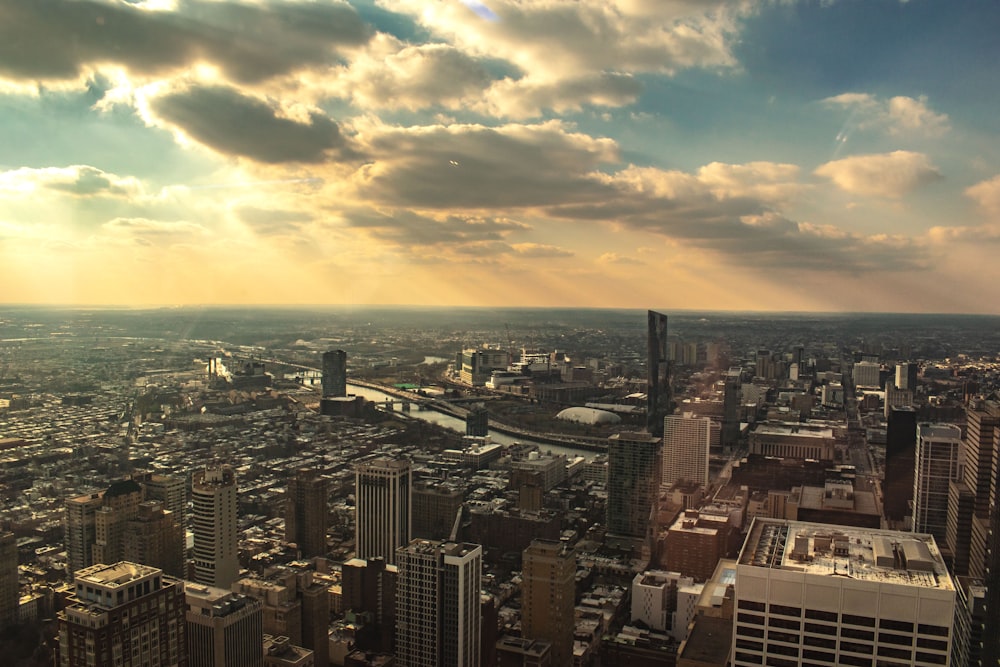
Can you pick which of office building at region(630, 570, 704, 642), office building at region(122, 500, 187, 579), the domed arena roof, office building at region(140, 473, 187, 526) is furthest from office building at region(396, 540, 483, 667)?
the domed arena roof

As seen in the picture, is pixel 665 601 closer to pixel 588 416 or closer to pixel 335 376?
pixel 588 416

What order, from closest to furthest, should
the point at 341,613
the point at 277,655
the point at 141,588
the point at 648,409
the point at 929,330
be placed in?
the point at 141,588
the point at 277,655
the point at 341,613
the point at 929,330
the point at 648,409

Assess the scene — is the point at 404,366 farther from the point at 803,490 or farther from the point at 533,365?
the point at 803,490

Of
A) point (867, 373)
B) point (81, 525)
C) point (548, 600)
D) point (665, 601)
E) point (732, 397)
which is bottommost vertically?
point (665, 601)

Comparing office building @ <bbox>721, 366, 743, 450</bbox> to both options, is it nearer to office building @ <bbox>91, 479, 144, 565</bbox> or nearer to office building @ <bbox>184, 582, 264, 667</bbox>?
office building @ <bbox>184, 582, 264, 667</bbox>

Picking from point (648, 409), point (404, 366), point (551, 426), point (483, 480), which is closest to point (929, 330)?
point (648, 409)

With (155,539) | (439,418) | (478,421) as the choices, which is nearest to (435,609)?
(155,539)
